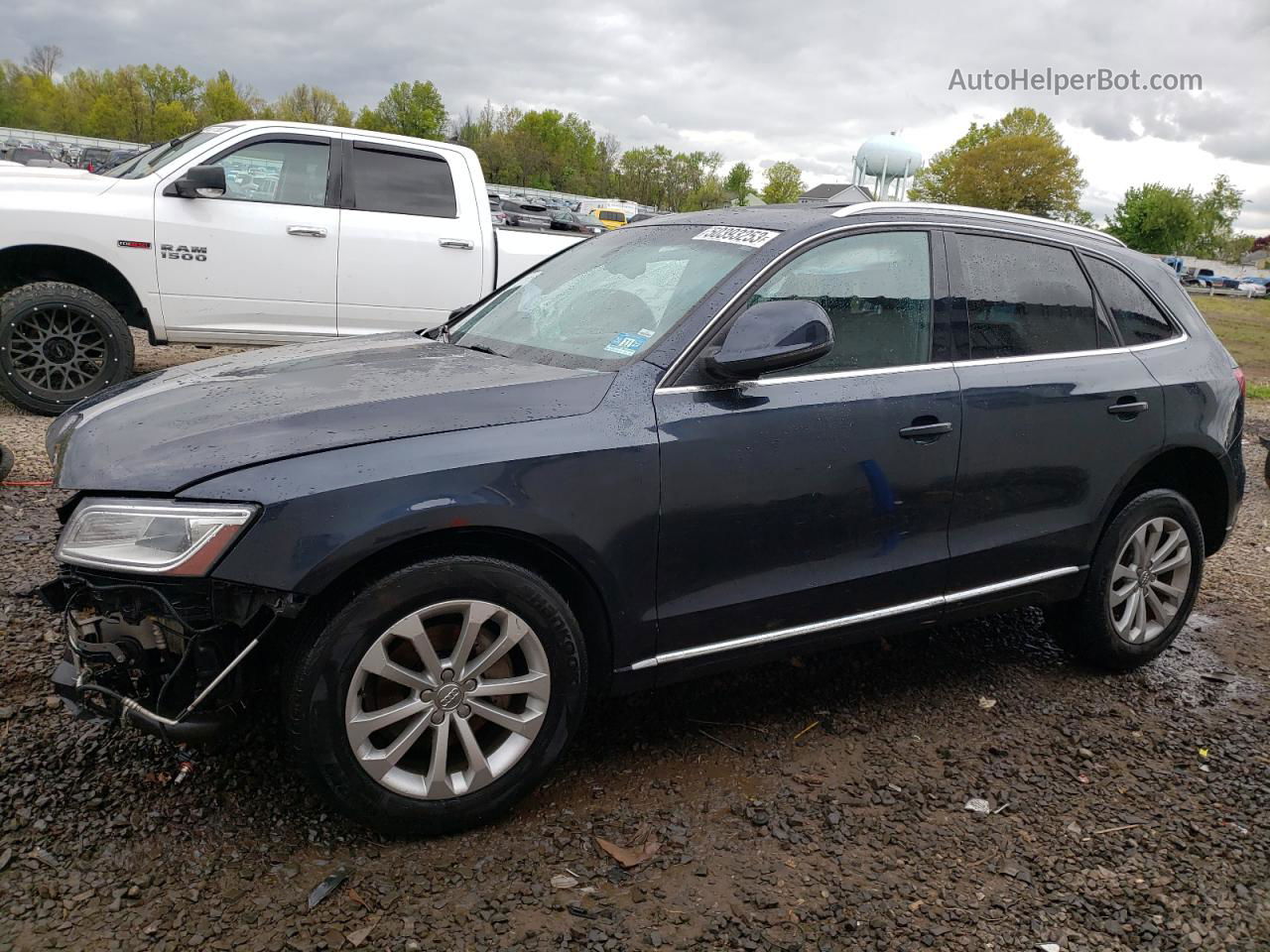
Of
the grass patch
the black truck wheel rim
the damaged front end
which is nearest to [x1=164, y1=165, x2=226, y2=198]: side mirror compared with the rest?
the black truck wheel rim

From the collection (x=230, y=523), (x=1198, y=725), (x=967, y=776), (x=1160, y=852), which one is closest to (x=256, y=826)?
(x=230, y=523)

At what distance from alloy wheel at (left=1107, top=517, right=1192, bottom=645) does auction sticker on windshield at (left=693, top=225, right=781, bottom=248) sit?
1927 millimetres

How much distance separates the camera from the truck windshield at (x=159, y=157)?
682cm

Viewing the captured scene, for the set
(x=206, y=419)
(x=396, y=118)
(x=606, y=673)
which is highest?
(x=396, y=118)

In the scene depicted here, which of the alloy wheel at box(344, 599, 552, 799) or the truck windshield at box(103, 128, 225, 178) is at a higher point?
the truck windshield at box(103, 128, 225, 178)

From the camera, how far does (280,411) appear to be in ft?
8.55

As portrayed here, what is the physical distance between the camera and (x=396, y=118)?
84.7 metres

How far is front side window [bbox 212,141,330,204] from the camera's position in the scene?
689 centimetres

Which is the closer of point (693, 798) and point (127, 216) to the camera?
point (693, 798)

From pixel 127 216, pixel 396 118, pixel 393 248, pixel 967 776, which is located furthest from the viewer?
pixel 396 118

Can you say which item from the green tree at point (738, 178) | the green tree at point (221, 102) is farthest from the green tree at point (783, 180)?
the green tree at point (221, 102)

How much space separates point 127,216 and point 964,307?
18.1 ft

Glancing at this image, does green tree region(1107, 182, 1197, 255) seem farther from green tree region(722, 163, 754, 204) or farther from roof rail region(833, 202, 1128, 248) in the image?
roof rail region(833, 202, 1128, 248)

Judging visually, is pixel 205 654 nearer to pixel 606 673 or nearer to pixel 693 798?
pixel 606 673
